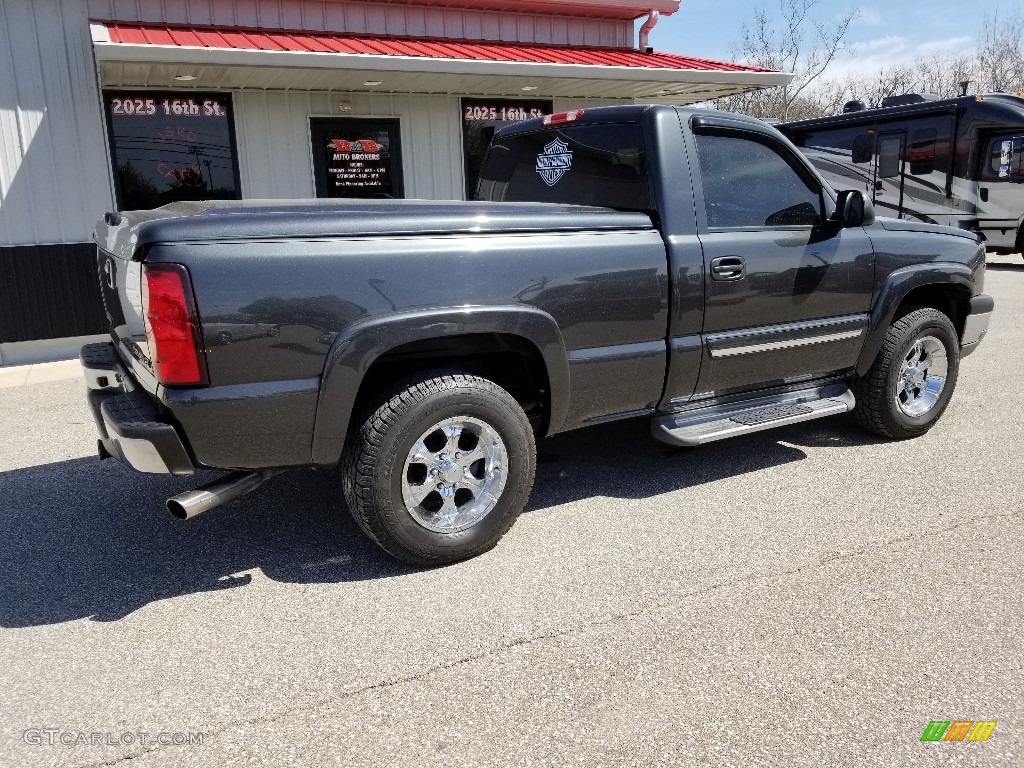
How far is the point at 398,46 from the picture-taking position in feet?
28.0

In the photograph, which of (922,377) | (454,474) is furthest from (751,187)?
(454,474)

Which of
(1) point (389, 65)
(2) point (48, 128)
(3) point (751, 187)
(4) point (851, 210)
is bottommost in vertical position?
(4) point (851, 210)

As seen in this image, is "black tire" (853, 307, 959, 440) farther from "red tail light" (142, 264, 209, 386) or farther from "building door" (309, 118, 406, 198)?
"building door" (309, 118, 406, 198)

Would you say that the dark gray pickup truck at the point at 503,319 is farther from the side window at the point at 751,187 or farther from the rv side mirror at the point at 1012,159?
the rv side mirror at the point at 1012,159

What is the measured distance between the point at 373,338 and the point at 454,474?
707 mm

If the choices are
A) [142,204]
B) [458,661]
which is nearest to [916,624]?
[458,661]

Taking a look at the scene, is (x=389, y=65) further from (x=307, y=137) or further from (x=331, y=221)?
(x=331, y=221)

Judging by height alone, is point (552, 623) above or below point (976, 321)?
below

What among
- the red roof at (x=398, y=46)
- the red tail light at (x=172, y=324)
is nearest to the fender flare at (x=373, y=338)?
the red tail light at (x=172, y=324)

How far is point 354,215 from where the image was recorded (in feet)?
10.3

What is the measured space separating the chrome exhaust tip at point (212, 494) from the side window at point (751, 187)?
8.00 feet

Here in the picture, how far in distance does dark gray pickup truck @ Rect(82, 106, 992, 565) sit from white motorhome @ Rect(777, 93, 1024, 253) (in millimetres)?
9827

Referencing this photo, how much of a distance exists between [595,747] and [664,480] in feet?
7.38

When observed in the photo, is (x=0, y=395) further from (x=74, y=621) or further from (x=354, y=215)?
(x=354, y=215)
